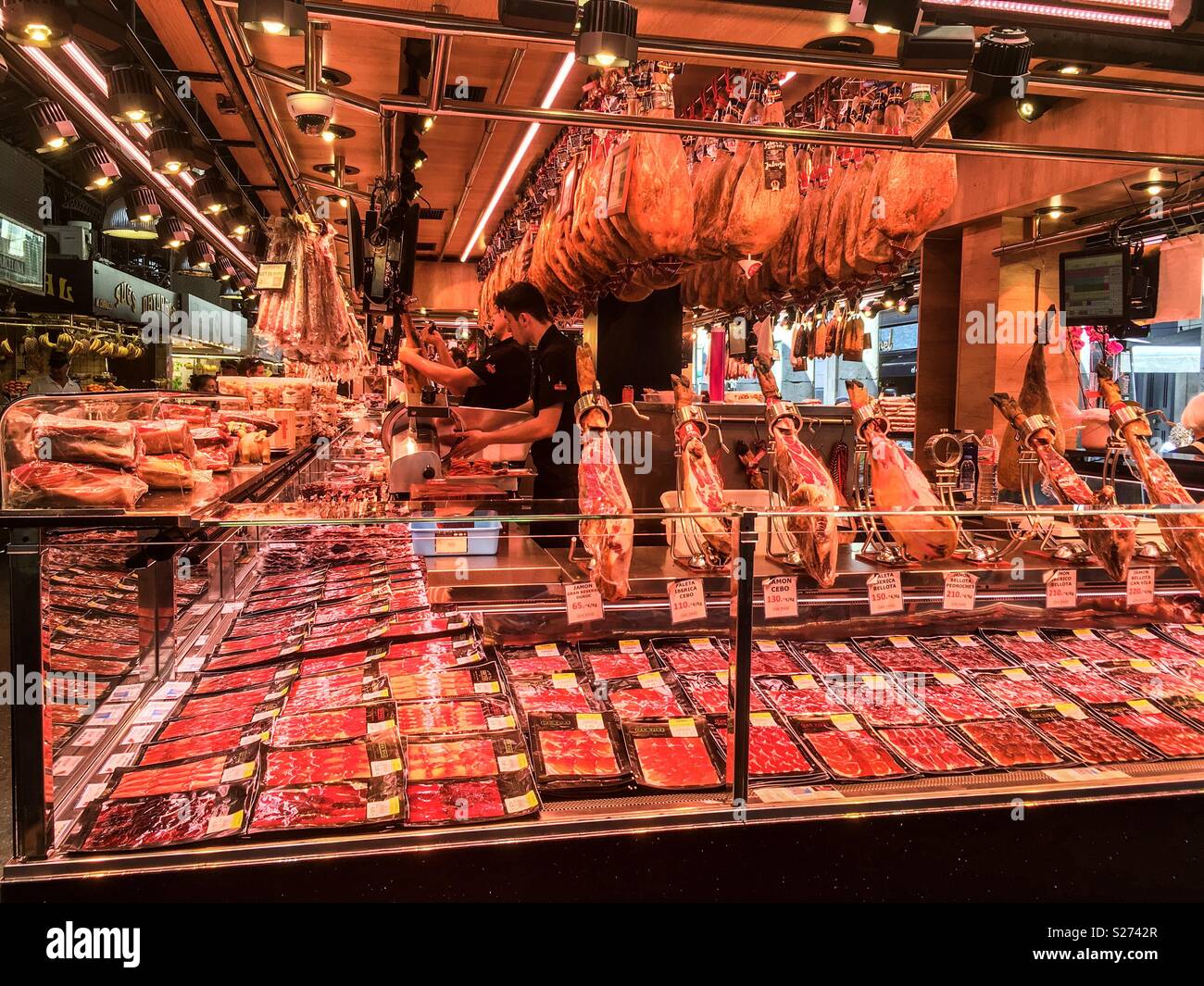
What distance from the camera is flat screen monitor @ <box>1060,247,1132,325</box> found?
5.39 m

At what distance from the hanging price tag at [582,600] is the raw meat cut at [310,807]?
2.21ft

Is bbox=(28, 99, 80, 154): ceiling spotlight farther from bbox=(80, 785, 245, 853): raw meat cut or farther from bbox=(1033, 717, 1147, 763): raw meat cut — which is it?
bbox=(1033, 717, 1147, 763): raw meat cut

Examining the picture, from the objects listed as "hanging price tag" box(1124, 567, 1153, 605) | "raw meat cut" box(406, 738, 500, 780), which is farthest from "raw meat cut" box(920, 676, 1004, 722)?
"raw meat cut" box(406, 738, 500, 780)

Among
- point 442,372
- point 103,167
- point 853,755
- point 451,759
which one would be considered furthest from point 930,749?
point 103,167

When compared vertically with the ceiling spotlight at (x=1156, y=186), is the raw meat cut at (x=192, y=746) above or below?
below

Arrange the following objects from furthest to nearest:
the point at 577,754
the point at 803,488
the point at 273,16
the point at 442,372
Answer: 1. the point at 442,372
2. the point at 803,488
3. the point at 577,754
4. the point at 273,16

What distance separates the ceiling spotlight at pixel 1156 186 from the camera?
542 cm

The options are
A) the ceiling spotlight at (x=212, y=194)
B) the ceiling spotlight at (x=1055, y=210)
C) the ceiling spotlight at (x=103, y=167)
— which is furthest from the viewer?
the ceiling spotlight at (x=103, y=167)

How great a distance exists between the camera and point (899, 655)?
2.70 meters

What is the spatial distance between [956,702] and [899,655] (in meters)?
0.30

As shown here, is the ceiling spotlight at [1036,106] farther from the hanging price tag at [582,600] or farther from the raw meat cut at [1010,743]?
the hanging price tag at [582,600]

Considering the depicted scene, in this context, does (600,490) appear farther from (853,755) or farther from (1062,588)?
(1062,588)

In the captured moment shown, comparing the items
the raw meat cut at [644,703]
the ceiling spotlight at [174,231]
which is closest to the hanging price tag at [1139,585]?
the raw meat cut at [644,703]

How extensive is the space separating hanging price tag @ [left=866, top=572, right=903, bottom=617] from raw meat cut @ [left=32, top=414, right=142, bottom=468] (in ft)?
6.34
